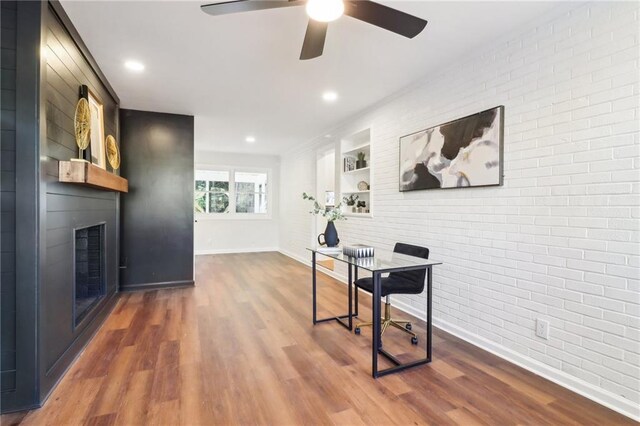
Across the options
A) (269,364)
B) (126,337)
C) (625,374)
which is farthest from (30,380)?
(625,374)

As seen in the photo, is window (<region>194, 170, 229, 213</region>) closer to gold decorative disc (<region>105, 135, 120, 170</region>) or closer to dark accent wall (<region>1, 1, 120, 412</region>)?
gold decorative disc (<region>105, 135, 120, 170</region>)

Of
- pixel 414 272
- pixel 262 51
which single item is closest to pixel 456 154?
pixel 414 272

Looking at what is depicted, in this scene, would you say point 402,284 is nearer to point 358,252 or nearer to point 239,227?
point 358,252

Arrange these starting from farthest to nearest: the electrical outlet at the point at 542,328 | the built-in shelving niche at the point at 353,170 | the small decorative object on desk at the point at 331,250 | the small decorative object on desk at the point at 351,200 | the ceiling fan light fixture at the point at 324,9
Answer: the small decorative object on desk at the point at 351,200 < the built-in shelving niche at the point at 353,170 < the small decorative object on desk at the point at 331,250 < the electrical outlet at the point at 542,328 < the ceiling fan light fixture at the point at 324,9

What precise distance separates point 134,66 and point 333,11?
7.58 ft

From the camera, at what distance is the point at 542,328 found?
7.32 ft

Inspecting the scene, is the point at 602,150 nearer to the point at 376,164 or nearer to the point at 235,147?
the point at 376,164

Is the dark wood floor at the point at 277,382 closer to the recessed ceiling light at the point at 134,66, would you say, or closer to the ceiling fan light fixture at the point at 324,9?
the ceiling fan light fixture at the point at 324,9

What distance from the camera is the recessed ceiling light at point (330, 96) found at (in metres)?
3.77

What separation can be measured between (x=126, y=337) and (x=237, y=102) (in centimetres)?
292

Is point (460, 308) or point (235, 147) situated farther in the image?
point (235, 147)

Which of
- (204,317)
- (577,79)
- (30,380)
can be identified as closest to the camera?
(30,380)

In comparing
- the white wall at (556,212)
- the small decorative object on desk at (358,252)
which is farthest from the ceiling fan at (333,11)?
the small decorative object on desk at (358,252)

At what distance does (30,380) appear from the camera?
182cm
